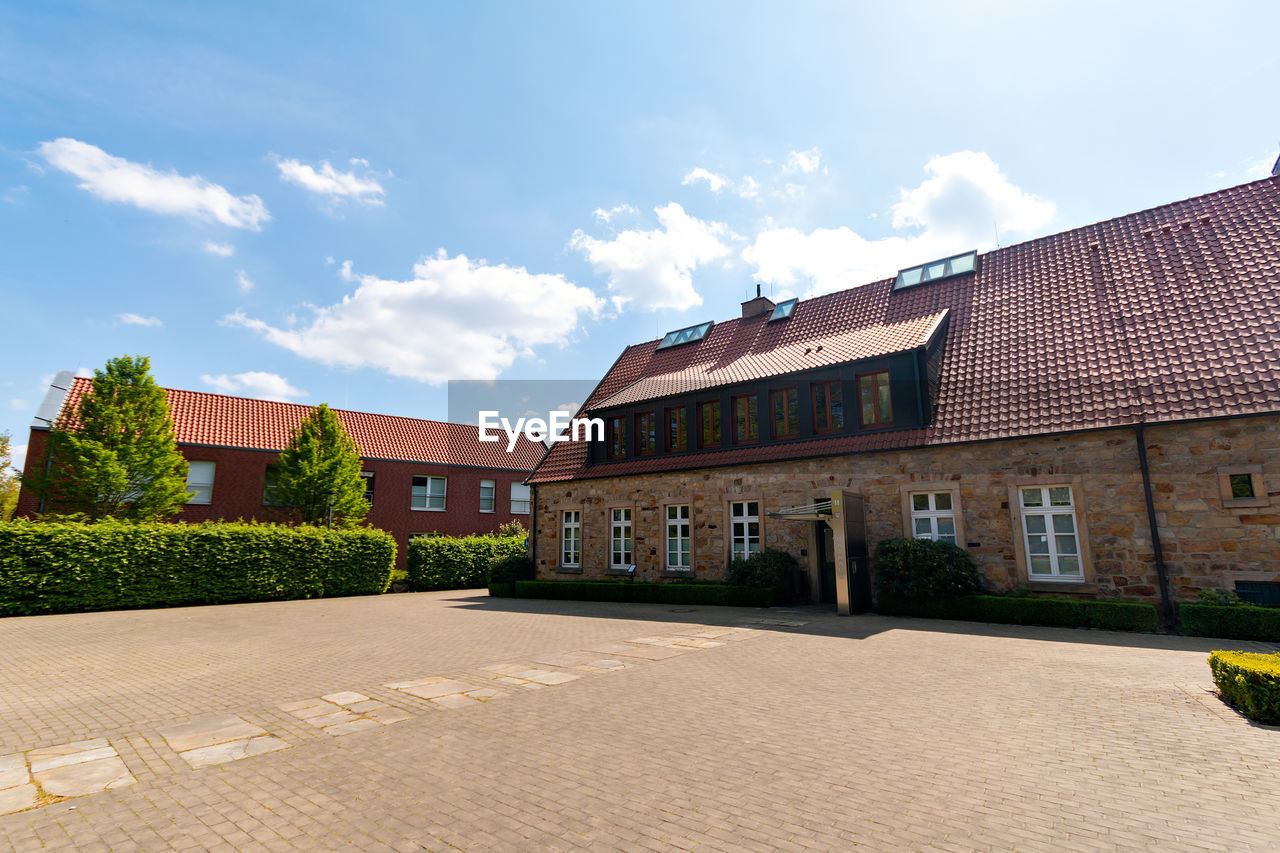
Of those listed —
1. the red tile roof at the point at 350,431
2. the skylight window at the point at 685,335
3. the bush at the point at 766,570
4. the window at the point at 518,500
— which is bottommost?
the bush at the point at 766,570

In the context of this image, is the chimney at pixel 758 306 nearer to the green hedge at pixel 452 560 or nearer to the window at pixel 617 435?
the window at pixel 617 435

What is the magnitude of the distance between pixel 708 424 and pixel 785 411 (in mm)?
2873

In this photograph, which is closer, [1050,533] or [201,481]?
[1050,533]

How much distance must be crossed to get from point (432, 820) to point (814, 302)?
21317mm

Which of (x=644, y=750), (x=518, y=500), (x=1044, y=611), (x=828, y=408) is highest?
(x=828, y=408)

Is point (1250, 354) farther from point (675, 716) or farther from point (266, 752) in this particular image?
point (266, 752)

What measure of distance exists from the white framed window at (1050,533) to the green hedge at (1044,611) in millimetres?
907

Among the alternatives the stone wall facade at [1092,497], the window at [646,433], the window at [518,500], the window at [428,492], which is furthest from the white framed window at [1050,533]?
the window at [428,492]

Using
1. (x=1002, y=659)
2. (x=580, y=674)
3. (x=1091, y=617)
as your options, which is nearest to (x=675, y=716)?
(x=580, y=674)

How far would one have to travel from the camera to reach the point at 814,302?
22.7 metres

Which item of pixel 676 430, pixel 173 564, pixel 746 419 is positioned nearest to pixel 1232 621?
pixel 746 419

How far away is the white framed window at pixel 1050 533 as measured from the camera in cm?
1310

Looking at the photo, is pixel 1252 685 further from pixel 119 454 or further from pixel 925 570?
pixel 119 454

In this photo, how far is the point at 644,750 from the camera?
211 inches
